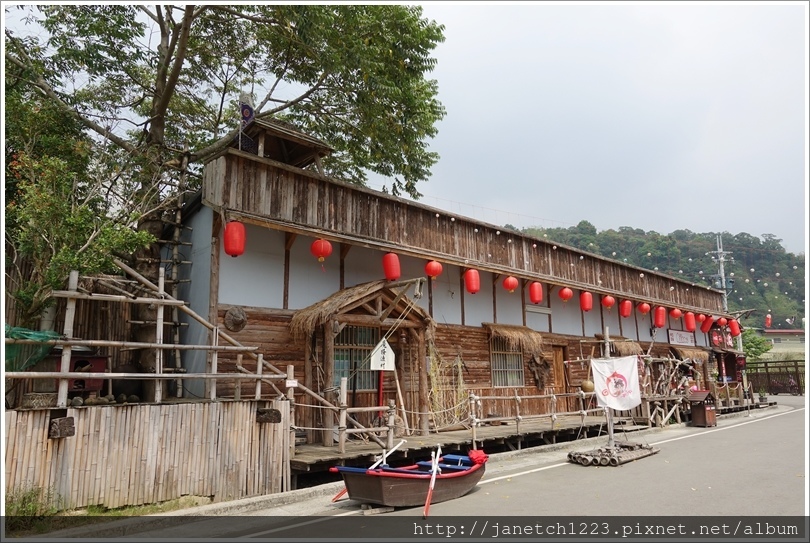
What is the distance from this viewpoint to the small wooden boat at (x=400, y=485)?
7.58 metres

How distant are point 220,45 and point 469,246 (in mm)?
9098

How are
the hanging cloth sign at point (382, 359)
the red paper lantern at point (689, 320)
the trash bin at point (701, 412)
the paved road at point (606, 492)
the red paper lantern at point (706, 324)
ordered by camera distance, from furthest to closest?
the red paper lantern at point (706, 324)
the red paper lantern at point (689, 320)
the trash bin at point (701, 412)
the hanging cloth sign at point (382, 359)
the paved road at point (606, 492)

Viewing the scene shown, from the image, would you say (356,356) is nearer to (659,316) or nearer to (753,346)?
(659,316)

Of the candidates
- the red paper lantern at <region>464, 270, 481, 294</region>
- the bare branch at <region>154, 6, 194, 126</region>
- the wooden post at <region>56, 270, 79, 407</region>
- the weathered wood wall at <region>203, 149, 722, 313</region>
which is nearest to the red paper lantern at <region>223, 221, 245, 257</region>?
the weathered wood wall at <region>203, 149, 722, 313</region>

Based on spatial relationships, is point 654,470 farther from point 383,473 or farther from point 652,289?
point 652,289

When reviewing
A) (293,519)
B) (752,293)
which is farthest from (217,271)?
(752,293)

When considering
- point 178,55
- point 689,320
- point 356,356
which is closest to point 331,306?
point 356,356

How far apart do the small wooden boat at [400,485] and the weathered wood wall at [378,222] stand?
5713 mm

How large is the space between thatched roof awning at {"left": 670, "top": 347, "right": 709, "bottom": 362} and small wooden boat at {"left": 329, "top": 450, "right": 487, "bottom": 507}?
2158 centimetres

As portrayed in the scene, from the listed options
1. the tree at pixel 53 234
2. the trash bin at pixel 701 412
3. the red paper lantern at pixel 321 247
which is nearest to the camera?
the tree at pixel 53 234

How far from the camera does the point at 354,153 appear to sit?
16844 millimetres

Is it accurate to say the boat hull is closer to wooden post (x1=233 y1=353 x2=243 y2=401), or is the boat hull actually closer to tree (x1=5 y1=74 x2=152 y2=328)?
wooden post (x1=233 y1=353 x2=243 y2=401)

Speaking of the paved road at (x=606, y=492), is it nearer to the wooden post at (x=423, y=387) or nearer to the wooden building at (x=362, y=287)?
the wooden post at (x=423, y=387)

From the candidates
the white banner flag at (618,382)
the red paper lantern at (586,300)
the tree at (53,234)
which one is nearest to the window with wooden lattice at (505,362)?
the red paper lantern at (586,300)
